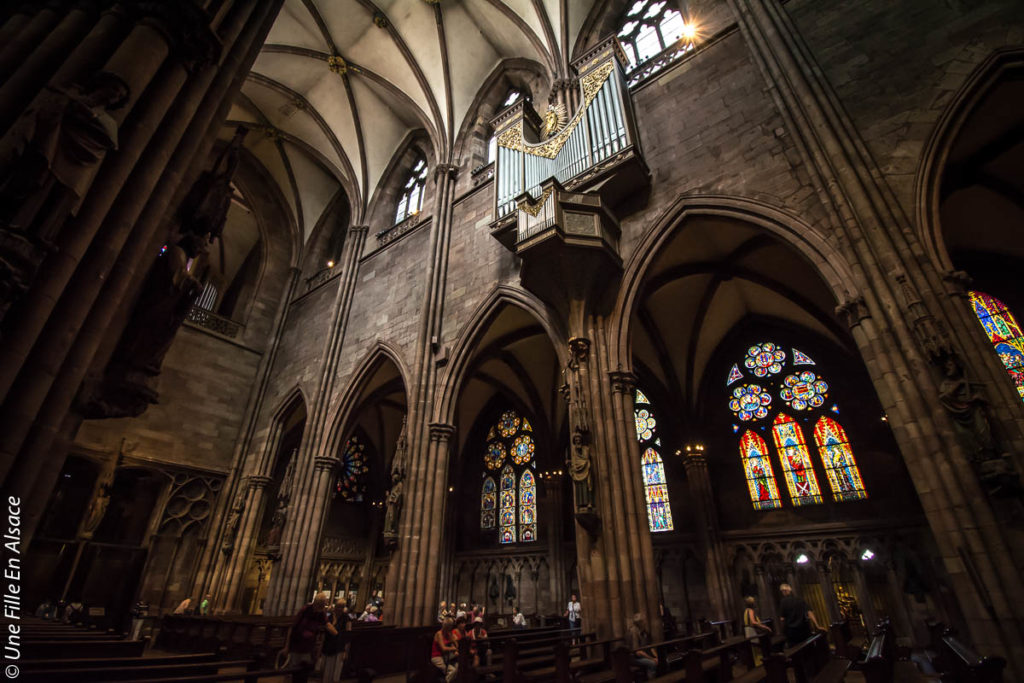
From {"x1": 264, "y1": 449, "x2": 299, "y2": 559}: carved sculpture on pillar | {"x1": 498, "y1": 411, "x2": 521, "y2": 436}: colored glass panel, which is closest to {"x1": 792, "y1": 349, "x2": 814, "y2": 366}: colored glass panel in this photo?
{"x1": 498, "y1": 411, "x2": 521, "y2": 436}: colored glass panel

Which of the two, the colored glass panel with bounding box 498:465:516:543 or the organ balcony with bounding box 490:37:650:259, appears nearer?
the organ balcony with bounding box 490:37:650:259

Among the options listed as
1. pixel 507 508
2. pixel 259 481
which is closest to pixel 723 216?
pixel 507 508

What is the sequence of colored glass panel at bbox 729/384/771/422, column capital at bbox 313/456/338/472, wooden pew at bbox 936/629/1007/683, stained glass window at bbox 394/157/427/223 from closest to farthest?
wooden pew at bbox 936/629/1007/683
column capital at bbox 313/456/338/472
colored glass panel at bbox 729/384/771/422
stained glass window at bbox 394/157/427/223

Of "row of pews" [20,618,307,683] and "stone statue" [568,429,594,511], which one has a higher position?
"stone statue" [568,429,594,511]

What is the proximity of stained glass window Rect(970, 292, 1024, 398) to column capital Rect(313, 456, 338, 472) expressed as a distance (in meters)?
13.0

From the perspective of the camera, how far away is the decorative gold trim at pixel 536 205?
25.9 ft

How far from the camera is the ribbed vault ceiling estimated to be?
12.5 metres

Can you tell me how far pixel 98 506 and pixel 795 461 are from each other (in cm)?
1578

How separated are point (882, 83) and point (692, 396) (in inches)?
300

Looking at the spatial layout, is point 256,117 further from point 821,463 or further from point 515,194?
point 821,463

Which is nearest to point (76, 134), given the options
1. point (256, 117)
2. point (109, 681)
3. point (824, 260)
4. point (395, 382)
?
point (109, 681)

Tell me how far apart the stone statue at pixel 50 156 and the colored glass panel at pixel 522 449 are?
13041 mm

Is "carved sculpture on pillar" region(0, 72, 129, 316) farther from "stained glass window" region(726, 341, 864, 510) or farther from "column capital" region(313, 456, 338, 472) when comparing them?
"stained glass window" region(726, 341, 864, 510)

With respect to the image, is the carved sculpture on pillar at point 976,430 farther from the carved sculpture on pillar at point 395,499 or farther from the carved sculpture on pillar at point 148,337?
the carved sculpture on pillar at point 395,499
